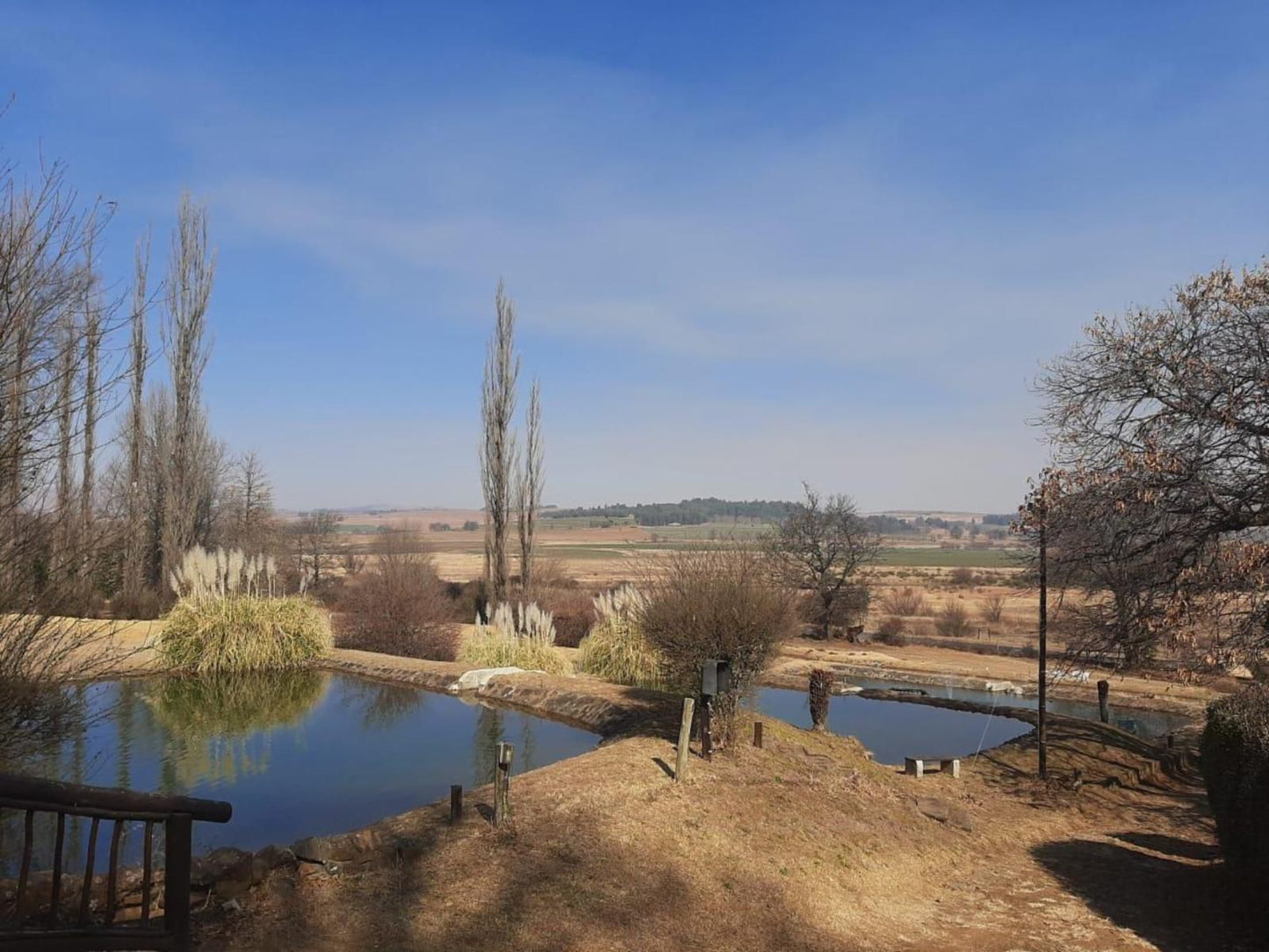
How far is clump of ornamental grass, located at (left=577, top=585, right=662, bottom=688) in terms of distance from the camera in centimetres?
1633

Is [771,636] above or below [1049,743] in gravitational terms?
above

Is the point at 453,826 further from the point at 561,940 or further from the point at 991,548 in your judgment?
the point at 991,548

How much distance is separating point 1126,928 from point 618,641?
11063mm

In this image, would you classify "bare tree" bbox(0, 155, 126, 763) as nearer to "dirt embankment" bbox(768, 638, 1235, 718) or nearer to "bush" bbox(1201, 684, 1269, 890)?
"bush" bbox(1201, 684, 1269, 890)

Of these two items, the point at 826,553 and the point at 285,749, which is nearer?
the point at 285,749

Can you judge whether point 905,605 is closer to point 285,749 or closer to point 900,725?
point 900,725

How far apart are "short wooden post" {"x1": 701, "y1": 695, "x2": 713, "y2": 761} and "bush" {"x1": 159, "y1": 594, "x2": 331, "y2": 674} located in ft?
37.2

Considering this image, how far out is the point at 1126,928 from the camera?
253 inches

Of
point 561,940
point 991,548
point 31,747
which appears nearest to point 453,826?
point 561,940

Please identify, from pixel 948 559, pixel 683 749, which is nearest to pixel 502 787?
pixel 683 749

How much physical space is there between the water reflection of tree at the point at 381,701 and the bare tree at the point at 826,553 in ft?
51.2

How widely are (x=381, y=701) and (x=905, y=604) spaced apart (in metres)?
28.7

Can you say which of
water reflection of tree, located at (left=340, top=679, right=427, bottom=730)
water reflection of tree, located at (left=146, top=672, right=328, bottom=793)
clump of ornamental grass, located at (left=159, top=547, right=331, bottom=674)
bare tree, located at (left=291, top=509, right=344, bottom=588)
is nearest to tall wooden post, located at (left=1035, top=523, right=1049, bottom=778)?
water reflection of tree, located at (left=340, top=679, right=427, bottom=730)

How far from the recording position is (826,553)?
3025cm
